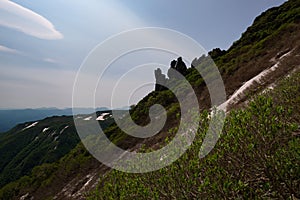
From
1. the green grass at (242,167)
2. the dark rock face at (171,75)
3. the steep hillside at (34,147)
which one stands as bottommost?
the steep hillside at (34,147)

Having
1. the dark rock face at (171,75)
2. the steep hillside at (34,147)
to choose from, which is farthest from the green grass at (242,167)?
the steep hillside at (34,147)

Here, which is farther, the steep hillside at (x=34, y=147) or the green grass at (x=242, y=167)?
the steep hillside at (x=34, y=147)

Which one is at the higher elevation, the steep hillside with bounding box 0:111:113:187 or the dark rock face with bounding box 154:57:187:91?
the dark rock face with bounding box 154:57:187:91

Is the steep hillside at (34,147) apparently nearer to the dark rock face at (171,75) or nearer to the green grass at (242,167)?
the dark rock face at (171,75)

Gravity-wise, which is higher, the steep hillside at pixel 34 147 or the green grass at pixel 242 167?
the green grass at pixel 242 167

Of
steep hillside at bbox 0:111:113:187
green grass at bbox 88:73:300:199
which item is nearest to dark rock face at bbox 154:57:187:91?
steep hillside at bbox 0:111:113:187

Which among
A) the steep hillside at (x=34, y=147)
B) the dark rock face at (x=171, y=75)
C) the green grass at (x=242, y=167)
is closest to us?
the green grass at (x=242, y=167)

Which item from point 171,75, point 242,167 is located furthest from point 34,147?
point 242,167

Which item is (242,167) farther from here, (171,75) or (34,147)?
(34,147)

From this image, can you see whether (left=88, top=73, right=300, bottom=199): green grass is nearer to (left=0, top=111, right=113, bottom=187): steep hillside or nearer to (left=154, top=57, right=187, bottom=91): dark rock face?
(left=154, top=57, right=187, bottom=91): dark rock face

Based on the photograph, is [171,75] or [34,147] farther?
[34,147]

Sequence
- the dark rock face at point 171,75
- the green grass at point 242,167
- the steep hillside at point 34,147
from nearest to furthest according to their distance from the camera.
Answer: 1. the green grass at point 242,167
2. the dark rock face at point 171,75
3. the steep hillside at point 34,147

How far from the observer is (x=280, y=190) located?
543 cm

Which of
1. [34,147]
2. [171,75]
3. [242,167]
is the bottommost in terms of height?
[34,147]
